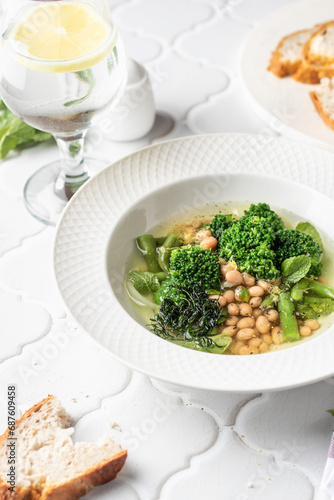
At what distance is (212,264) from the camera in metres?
2.31

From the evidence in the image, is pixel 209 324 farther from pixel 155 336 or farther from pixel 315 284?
pixel 315 284

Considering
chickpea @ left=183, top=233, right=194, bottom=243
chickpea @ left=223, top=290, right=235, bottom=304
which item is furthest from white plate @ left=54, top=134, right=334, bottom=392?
chickpea @ left=223, top=290, right=235, bottom=304

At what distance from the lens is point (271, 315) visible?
Answer: 89.3 inches

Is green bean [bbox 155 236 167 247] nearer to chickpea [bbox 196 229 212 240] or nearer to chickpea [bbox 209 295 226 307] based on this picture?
chickpea [bbox 196 229 212 240]

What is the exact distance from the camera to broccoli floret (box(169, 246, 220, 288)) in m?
2.27

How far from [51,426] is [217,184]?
1.23 m

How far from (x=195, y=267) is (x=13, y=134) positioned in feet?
4.28

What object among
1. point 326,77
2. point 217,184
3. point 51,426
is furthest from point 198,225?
point 326,77

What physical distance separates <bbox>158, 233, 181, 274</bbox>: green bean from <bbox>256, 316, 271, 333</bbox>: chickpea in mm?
428

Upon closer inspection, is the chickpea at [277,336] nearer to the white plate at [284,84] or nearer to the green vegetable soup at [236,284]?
the green vegetable soup at [236,284]

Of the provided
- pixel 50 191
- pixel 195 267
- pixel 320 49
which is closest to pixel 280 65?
pixel 320 49

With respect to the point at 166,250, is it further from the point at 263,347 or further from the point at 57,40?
the point at 57,40

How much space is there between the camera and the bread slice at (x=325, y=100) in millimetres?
2986

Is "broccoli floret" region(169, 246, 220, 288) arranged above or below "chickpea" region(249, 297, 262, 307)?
above
